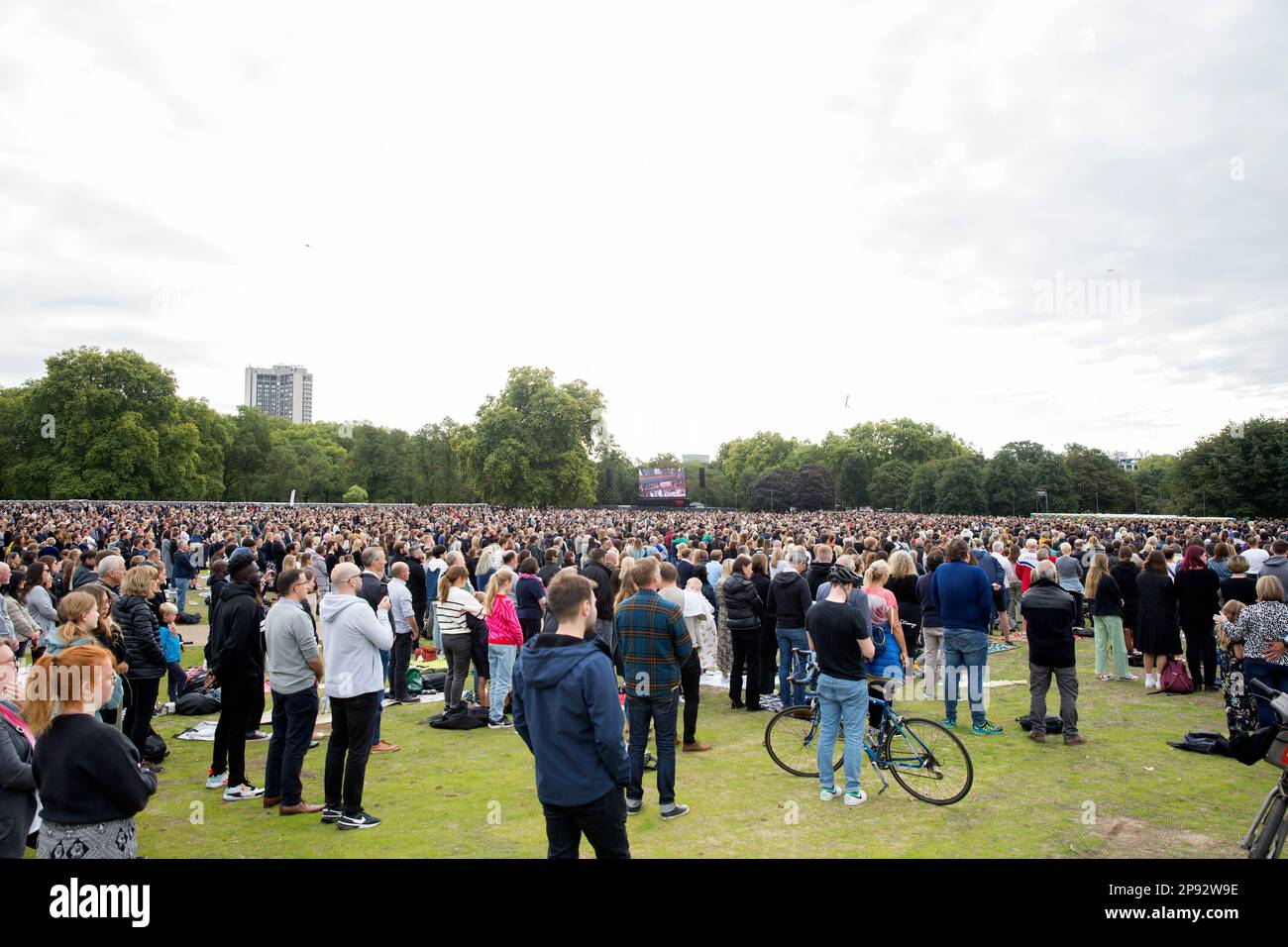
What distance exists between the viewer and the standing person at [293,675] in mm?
5766

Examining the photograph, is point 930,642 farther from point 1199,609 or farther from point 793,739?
point 1199,609

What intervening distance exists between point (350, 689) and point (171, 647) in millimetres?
4249

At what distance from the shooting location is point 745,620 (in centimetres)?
841

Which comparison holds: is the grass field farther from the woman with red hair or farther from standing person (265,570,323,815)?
the woman with red hair

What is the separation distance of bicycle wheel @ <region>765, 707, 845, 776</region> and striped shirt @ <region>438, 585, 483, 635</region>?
3.60 m

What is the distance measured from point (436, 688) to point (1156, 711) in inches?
365

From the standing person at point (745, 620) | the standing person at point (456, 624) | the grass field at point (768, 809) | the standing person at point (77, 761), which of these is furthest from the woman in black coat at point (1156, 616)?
the standing person at point (77, 761)

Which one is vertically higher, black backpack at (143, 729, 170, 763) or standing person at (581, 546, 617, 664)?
standing person at (581, 546, 617, 664)

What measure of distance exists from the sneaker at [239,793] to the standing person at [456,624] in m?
2.48

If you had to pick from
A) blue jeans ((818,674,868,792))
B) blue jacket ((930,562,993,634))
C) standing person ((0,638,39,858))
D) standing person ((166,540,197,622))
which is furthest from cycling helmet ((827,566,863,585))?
standing person ((166,540,197,622))

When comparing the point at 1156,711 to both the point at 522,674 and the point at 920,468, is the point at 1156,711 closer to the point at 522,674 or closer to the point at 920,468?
the point at 522,674

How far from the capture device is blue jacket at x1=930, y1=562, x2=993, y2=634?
7.64 metres

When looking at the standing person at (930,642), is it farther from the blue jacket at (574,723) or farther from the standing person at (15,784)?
the standing person at (15,784)
